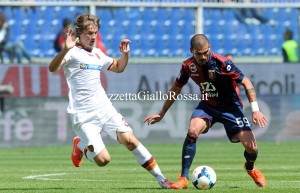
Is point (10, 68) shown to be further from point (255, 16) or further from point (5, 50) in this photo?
point (255, 16)

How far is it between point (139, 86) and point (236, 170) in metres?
10.0

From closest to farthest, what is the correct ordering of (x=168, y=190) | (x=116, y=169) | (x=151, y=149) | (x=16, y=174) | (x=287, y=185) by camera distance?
(x=168, y=190)
(x=287, y=185)
(x=16, y=174)
(x=116, y=169)
(x=151, y=149)

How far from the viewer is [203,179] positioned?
36.6ft

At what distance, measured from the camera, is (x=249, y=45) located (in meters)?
27.9

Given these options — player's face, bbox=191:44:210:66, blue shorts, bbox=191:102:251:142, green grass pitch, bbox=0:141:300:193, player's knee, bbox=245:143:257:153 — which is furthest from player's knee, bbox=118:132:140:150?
player's knee, bbox=245:143:257:153

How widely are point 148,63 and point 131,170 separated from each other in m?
9.83

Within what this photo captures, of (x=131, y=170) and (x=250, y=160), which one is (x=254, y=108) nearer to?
(x=250, y=160)

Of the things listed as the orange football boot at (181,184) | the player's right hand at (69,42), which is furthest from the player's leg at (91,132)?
the player's right hand at (69,42)

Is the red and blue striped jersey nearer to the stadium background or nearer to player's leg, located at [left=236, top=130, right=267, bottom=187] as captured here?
player's leg, located at [left=236, top=130, right=267, bottom=187]

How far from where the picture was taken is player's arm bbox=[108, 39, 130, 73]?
11398 mm

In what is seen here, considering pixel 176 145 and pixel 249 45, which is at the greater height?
pixel 249 45

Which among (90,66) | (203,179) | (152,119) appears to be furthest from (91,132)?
(203,179)

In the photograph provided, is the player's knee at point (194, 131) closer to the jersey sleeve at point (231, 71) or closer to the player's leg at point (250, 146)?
the player's leg at point (250, 146)

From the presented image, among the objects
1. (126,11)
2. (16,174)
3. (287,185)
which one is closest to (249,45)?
(126,11)
